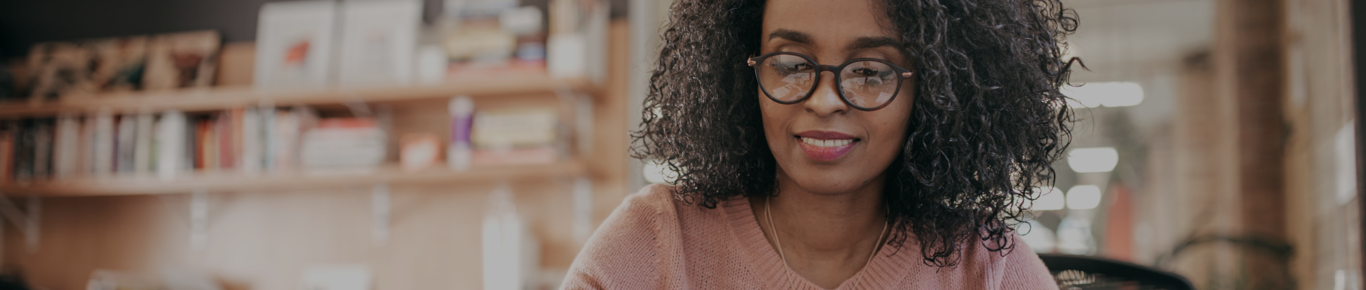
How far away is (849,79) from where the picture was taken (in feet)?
3.01

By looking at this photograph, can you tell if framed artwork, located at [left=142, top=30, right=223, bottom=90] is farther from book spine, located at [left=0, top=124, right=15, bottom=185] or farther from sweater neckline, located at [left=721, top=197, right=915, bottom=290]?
sweater neckline, located at [left=721, top=197, right=915, bottom=290]

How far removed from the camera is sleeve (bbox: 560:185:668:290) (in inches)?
40.1

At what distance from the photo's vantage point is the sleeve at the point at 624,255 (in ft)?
3.34

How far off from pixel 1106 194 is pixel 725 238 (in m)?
3.11

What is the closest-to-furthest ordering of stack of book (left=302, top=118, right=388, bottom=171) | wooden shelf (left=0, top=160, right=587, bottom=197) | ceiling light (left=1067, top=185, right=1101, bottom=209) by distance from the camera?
wooden shelf (left=0, top=160, right=587, bottom=197)
stack of book (left=302, top=118, right=388, bottom=171)
ceiling light (left=1067, top=185, right=1101, bottom=209)

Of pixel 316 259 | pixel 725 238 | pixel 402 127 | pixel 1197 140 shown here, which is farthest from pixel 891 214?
pixel 1197 140

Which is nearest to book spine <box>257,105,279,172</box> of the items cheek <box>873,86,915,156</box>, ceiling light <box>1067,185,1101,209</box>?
cheek <box>873,86,915,156</box>

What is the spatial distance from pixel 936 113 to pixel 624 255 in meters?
0.38

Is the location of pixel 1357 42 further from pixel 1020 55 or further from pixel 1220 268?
pixel 1220 268

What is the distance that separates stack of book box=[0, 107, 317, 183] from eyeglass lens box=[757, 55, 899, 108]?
2.46 meters

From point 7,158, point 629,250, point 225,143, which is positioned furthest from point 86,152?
point 629,250

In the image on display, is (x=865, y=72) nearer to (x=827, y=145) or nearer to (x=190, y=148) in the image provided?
(x=827, y=145)

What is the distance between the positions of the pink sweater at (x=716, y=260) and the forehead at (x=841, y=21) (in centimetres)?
28

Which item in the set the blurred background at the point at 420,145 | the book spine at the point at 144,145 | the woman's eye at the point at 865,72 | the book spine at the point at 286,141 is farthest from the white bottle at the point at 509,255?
the woman's eye at the point at 865,72
